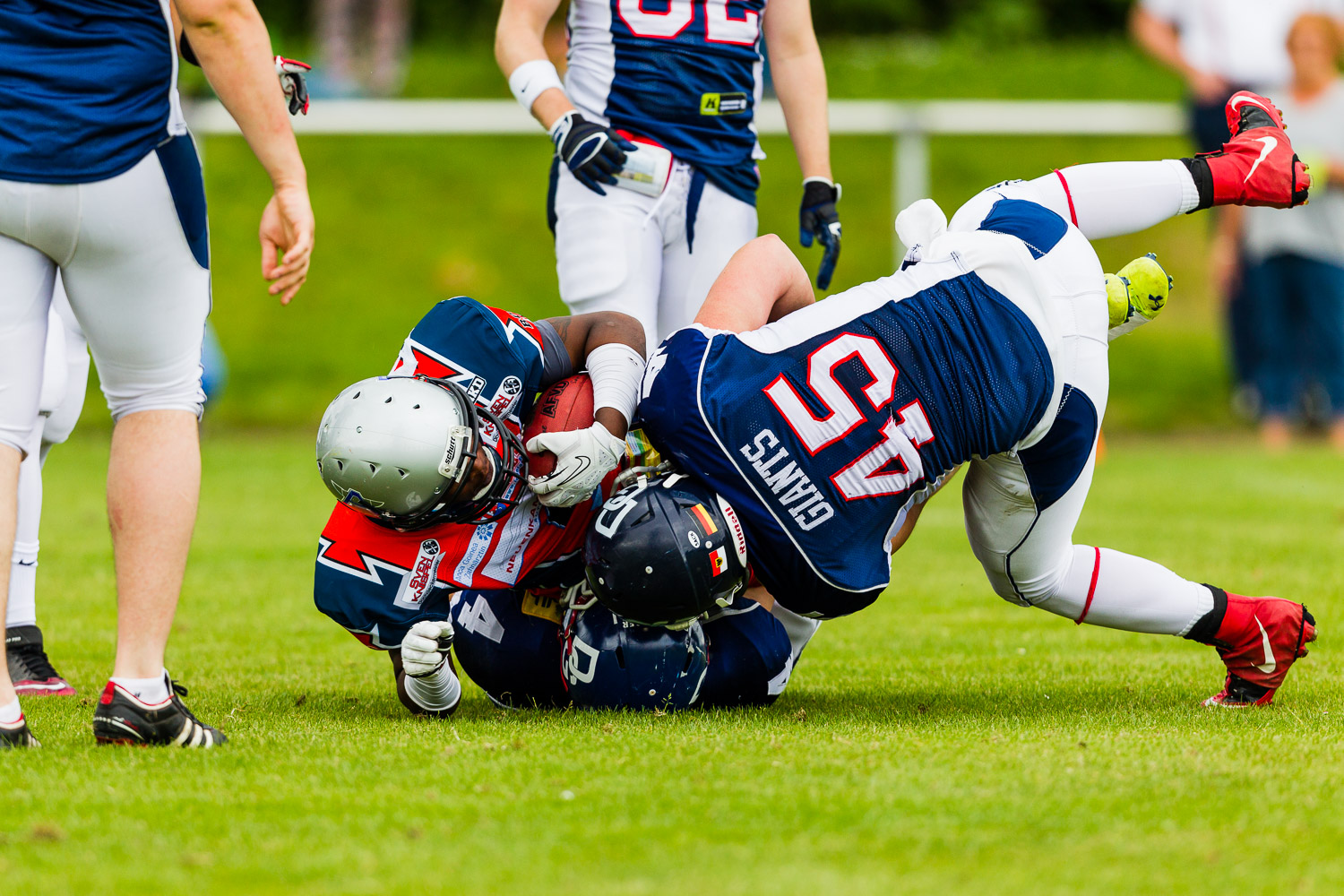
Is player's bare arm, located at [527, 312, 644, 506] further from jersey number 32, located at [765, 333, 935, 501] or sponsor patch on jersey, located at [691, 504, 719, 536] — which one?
jersey number 32, located at [765, 333, 935, 501]

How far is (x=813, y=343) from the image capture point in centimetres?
319

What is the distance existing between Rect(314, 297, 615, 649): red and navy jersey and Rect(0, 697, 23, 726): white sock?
64 cm

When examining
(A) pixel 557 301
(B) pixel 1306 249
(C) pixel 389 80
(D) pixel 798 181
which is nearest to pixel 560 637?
(B) pixel 1306 249

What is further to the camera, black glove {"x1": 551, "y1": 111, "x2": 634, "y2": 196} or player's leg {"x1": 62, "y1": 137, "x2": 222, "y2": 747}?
black glove {"x1": 551, "y1": 111, "x2": 634, "y2": 196}

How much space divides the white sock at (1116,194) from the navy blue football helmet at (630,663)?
1.27 m

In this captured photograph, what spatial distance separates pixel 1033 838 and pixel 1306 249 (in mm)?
8521

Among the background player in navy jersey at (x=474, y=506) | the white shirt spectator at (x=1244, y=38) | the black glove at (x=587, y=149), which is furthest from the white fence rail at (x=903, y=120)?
the background player in navy jersey at (x=474, y=506)

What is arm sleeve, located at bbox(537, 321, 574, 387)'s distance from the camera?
354cm

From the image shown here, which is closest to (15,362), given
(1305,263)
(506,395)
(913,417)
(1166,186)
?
(506,395)

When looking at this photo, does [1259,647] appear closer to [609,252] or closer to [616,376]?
[616,376]

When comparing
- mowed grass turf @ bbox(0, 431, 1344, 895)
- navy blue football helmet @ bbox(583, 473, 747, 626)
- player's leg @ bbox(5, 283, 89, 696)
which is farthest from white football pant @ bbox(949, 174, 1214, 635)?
player's leg @ bbox(5, 283, 89, 696)

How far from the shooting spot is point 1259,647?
3.51 metres

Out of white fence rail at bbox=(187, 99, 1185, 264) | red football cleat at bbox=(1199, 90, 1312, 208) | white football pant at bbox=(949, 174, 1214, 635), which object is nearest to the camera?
white football pant at bbox=(949, 174, 1214, 635)

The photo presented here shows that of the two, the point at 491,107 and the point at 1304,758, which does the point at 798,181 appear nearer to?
the point at 491,107
